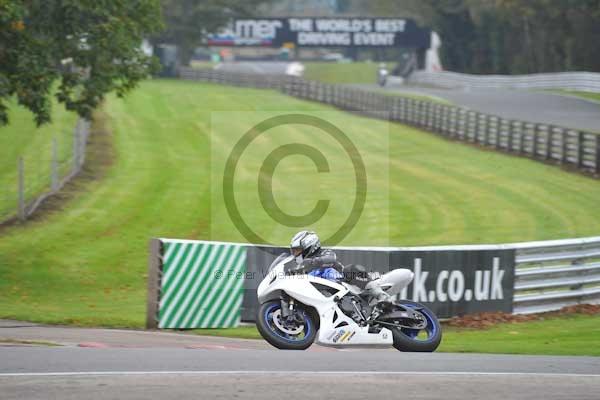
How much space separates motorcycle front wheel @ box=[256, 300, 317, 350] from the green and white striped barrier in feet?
9.12

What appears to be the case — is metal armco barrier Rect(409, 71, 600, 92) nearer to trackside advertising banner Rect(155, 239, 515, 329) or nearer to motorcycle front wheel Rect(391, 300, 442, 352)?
trackside advertising banner Rect(155, 239, 515, 329)

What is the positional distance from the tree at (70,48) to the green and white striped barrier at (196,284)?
6.91 metres

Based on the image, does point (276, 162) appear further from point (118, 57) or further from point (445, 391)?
point (445, 391)

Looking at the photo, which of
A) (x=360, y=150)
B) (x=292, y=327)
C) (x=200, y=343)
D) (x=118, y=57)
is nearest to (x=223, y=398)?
(x=292, y=327)

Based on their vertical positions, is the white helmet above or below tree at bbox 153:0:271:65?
below

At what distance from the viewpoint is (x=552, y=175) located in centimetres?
3622

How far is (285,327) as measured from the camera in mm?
12359

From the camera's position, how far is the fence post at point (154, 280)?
580 inches

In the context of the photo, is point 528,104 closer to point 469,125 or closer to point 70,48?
point 469,125

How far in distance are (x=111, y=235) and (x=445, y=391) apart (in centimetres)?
1615

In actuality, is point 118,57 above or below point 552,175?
above

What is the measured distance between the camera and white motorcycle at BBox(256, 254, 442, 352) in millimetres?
12297

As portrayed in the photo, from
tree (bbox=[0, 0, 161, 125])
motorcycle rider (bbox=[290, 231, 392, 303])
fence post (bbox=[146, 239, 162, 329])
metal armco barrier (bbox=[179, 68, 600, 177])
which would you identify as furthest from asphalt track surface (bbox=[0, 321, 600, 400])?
metal armco barrier (bbox=[179, 68, 600, 177])

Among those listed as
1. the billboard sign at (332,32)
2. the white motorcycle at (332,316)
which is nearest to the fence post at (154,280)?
the white motorcycle at (332,316)
